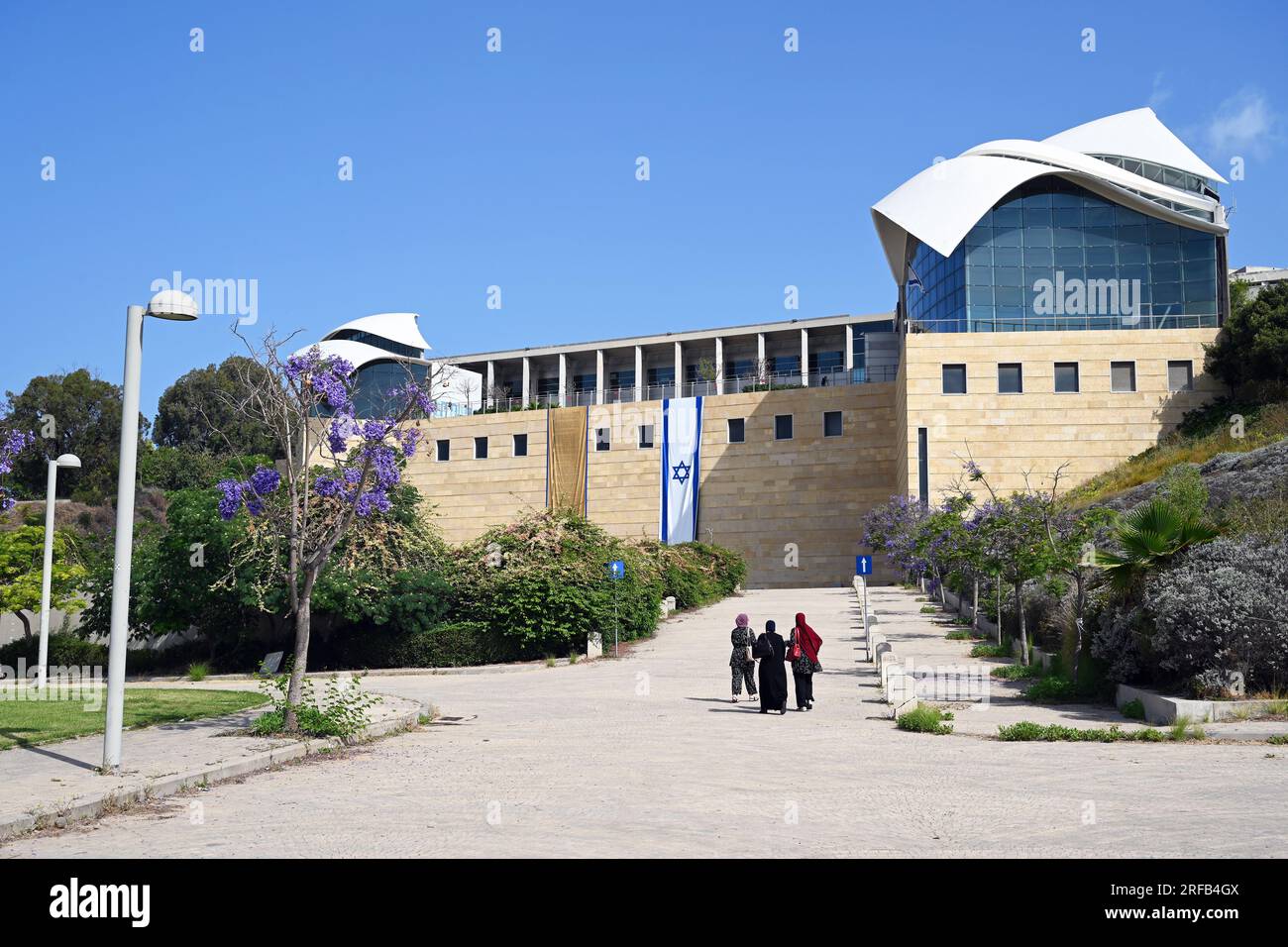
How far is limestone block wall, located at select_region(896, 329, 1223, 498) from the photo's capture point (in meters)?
46.7

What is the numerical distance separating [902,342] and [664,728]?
38560 millimetres

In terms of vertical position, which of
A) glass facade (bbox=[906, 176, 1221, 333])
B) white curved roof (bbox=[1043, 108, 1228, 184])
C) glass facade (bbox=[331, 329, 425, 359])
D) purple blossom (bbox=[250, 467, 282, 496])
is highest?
white curved roof (bbox=[1043, 108, 1228, 184])

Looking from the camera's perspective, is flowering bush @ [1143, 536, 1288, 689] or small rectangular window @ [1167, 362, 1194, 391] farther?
small rectangular window @ [1167, 362, 1194, 391]

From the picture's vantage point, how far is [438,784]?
9.70 meters

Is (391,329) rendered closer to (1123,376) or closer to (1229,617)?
(1123,376)

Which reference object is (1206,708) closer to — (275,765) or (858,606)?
(275,765)

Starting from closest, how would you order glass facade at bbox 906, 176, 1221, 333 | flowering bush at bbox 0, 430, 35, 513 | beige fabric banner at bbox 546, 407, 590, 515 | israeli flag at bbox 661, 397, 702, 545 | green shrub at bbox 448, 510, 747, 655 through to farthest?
flowering bush at bbox 0, 430, 35, 513 → green shrub at bbox 448, 510, 747, 655 → glass facade at bbox 906, 176, 1221, 333 → israeli flag at bbox 661, 397, 702, 545 → beige fabric banner at bbox 546, 407, 590, 515

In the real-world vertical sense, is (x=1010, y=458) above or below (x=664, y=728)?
above

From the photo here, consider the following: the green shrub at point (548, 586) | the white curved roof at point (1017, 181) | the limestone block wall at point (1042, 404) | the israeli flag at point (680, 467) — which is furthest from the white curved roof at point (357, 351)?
the green shrub at point (548, 586)

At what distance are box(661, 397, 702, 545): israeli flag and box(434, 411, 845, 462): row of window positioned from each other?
1237 mm

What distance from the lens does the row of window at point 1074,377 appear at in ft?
155

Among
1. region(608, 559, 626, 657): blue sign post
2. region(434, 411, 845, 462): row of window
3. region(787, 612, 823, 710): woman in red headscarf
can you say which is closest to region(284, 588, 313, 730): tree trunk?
region(787, 612, 823, 710): woman in red headscarf

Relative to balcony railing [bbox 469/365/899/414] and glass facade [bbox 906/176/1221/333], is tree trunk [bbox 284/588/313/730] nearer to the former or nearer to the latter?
glass facade [bbox 906/176/1221/333]
